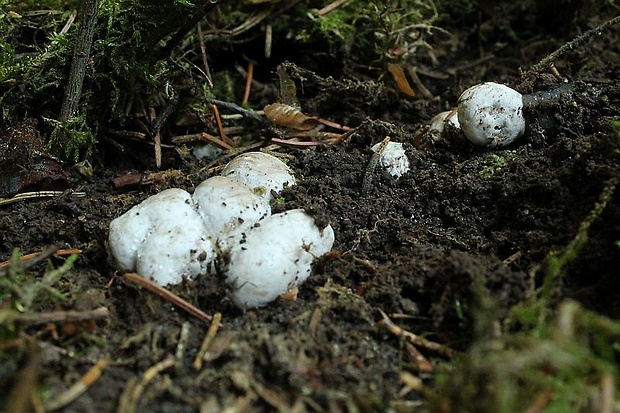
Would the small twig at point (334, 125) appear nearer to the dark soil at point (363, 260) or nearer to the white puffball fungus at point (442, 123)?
the dark soil at point (363, 260)

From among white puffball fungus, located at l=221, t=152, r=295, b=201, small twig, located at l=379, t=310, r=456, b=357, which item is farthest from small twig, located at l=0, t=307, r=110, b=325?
small twig, located at l=379, t=310, r=456, b=357

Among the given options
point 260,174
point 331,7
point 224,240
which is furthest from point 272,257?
point 331,7

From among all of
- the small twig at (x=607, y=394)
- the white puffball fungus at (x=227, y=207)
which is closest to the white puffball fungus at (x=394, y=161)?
the white puffball fungus at (x=227, y=207)

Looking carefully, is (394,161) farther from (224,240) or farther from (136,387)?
(136,387)

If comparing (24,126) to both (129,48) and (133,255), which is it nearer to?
(129,48)

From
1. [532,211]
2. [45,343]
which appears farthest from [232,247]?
[532,211]
